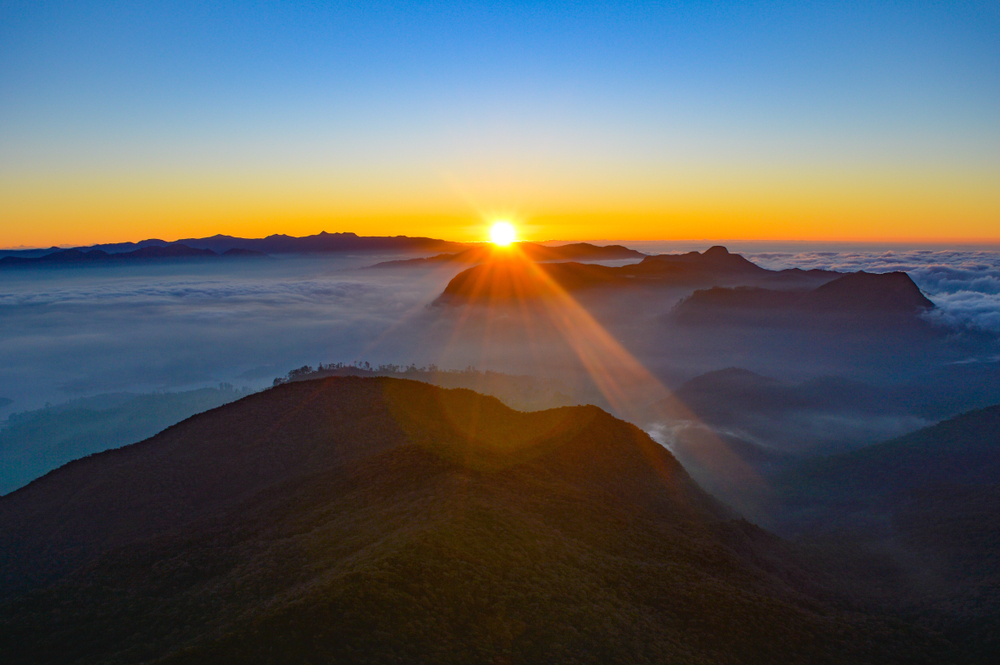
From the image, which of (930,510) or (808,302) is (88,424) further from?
(808,302)

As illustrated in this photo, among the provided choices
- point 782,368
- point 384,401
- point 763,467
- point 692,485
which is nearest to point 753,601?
point 692,485

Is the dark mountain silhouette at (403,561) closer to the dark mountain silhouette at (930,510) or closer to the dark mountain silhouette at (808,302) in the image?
the dark mountain silhouette at (930,510)

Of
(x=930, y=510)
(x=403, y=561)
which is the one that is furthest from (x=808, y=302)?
(x=403, y=561)

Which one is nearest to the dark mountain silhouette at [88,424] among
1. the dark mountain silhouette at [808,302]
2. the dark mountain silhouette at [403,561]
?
the dark mountain silhouette at [403,561]

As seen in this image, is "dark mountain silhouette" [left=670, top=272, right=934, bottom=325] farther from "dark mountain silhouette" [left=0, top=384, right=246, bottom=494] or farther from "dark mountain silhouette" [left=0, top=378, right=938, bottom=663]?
"dark mountain silhouette" [left=0, top=378, right=938, bottom=663]

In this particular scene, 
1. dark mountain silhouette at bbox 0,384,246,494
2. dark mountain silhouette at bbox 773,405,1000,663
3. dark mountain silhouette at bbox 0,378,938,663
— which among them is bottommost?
dark mountain silhouette at bbox 0,384,246,494

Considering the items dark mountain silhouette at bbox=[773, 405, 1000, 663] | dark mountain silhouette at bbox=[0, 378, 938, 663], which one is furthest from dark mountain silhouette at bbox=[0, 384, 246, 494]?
dark mountain silhouette at bbox=[773, 405, 1000, 663]
